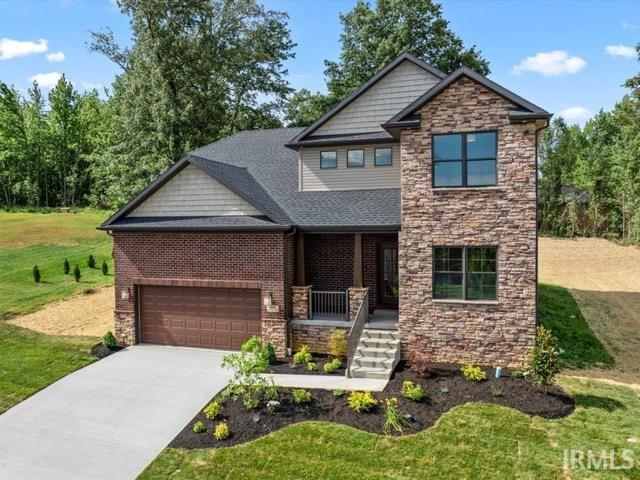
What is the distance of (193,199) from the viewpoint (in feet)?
48.4

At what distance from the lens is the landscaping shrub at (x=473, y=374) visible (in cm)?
1102

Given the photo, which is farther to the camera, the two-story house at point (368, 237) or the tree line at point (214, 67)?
the tree line at point (214, 67)

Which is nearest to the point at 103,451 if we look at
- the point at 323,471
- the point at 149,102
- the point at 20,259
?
the point at 323,471

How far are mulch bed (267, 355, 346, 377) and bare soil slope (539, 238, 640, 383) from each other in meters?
7.09

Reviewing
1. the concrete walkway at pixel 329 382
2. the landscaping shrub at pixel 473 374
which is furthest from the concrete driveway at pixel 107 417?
the landscaping shrub at pixel 473 374

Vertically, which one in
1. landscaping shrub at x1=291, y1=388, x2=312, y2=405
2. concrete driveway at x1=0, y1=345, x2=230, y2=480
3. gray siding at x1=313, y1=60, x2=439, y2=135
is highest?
gray siding at x1=313, y1=60, x2=439, y2=135

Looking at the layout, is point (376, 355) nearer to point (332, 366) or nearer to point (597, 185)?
point (332, 366)

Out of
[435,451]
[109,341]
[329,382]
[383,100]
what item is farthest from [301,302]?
[383,100]

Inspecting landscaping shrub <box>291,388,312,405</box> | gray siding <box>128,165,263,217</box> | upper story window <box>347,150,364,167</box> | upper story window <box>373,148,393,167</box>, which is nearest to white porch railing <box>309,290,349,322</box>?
gray siding <box>128,165,263,217</box>

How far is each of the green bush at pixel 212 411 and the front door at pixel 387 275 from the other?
7.51 meters

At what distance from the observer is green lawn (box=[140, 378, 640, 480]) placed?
26.0 feet

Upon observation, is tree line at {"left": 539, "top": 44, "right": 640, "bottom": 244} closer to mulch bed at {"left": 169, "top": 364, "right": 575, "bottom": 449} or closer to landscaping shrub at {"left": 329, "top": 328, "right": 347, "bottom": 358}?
mulch bed at {"left": 169, "top": 364, "right": 575, "bottom": 449}

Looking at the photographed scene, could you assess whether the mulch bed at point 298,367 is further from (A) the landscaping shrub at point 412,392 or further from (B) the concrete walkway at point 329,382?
(A) the landscaping shrub at point 412,392

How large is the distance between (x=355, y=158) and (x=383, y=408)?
914cm
